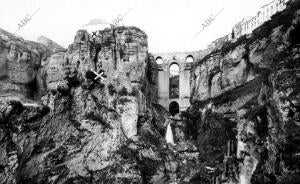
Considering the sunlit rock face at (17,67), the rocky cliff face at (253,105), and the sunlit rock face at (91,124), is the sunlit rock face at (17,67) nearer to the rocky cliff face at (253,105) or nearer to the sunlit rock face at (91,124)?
the sunlit rock face at (91,124)

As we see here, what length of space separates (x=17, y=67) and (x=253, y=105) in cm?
4083

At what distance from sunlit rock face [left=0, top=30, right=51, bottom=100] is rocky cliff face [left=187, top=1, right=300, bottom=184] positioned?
28.4 meters

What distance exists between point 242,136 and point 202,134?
1870 cm

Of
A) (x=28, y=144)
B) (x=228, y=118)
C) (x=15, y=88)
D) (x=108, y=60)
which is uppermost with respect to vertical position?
(x=108, y=60)

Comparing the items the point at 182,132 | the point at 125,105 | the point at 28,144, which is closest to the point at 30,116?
the point at 28,144

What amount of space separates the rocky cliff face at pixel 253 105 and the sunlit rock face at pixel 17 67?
28.4m

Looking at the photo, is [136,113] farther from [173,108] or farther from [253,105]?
[173,108]

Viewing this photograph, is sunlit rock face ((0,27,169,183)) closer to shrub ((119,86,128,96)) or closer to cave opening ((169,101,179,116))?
shrub ((119,86,128,96))

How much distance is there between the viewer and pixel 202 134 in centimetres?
5388

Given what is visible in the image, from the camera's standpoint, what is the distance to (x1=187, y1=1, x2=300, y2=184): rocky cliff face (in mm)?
29094

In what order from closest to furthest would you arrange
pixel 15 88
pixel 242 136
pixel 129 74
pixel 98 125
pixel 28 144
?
pixel 242 136, pixel 28 144, pixel 98 125, pixel 129 74, pixel 15 88

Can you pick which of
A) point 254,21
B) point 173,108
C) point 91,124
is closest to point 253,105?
point 91,124

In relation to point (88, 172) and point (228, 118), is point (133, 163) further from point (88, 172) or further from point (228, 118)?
point (228, 118)

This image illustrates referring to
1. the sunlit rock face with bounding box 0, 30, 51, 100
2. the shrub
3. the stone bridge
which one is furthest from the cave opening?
the sunlit rock face with bounding box 0, 30, 51, 100
